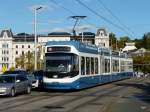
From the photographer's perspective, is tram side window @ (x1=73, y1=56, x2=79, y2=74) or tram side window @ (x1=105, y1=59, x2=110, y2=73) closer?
tram side window @ (x1=73, y1=56, x2=79, y2=74)

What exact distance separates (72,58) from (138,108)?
12830 mm

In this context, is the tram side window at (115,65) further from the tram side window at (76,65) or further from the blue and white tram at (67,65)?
the tram side window at (76,65)

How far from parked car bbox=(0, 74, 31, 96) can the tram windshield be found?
69.8 inches

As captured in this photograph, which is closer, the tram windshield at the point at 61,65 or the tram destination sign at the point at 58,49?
the tram windshield at the point at 61,65

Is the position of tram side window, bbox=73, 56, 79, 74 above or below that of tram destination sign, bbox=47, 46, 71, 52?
below

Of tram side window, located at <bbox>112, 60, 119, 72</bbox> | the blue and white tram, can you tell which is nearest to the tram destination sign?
the blue and white tram

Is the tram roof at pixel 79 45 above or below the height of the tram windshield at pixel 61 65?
above

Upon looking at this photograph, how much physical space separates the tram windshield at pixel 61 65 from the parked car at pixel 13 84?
1.77 meters

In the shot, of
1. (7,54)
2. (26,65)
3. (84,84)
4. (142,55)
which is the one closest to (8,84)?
(84,84)

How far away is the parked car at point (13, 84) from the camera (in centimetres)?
2920

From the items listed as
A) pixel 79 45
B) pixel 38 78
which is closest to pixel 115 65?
pixel 38 78

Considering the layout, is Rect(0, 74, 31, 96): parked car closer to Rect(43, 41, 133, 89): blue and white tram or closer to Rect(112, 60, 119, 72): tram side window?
Rect(43, 41, 133, 89): blue and white tram

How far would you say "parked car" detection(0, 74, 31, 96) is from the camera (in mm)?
29203

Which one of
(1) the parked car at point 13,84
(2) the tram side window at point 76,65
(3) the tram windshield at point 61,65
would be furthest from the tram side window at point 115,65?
(1) the parked car at point 13,84
